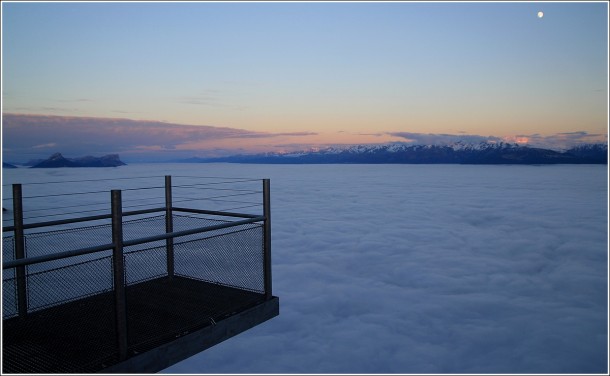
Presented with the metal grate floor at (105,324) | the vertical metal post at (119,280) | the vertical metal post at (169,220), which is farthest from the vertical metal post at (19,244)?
the vertical metal post at (169,220)

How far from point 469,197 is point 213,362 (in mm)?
23767

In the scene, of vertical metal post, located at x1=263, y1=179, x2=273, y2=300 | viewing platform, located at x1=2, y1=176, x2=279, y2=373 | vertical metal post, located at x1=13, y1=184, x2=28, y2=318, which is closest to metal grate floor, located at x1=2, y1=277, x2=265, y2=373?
viewing platform, located at x1=2, y1=176, x2=279, y2=373

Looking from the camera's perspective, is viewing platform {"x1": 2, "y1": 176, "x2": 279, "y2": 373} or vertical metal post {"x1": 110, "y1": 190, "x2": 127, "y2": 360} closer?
vertical metal post {"x1": 110, "y1": 190, "x2": 127, "y2": 360}

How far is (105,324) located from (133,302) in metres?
0.70

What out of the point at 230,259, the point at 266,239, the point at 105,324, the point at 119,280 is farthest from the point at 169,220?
the point at 119,280

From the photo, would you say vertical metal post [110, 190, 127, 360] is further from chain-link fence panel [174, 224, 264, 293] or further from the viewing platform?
chain-link fence panel [174, 224, 264, 293]

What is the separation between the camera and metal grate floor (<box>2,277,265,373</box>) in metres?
4.19

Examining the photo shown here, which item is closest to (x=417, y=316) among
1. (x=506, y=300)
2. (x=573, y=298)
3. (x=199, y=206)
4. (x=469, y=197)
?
(x=506, y=300)

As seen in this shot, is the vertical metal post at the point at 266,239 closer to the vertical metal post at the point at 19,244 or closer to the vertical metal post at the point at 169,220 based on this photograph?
the vertical metal post at the point at 169,220

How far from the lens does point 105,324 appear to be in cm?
506

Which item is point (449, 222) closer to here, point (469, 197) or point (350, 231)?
point (350, 231)

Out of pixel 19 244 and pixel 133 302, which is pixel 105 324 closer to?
pixel 133 302

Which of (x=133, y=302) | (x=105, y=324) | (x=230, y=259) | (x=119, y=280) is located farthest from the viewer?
(x=230, y=259)

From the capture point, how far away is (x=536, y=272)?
9.70 metres
